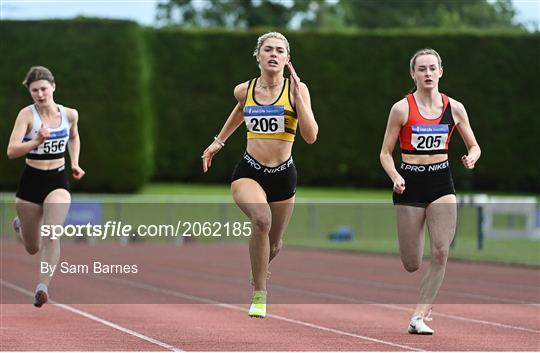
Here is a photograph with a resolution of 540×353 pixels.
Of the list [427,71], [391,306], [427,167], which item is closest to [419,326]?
[427,167]

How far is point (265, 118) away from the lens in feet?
34.5

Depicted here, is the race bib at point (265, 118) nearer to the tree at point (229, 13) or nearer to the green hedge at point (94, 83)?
the green hedge at point (94, 83)

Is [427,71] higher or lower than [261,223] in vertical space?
higher

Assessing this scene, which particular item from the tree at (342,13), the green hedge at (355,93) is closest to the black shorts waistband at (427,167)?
the green hedge at (355,93)

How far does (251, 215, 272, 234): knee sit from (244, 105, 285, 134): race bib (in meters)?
0.64

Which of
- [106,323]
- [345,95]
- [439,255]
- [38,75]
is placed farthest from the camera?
[345,95]

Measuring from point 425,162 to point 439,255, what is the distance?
795 mm

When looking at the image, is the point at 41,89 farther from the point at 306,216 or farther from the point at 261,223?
the point at 306,216

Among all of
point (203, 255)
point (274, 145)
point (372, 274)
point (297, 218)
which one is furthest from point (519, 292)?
point (297, 218)

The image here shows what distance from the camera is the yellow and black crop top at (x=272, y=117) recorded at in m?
10.5

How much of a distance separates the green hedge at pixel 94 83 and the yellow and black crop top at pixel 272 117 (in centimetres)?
2971

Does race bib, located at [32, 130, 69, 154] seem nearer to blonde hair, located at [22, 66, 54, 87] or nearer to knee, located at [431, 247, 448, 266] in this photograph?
blonde hair, located at [22, 66, 54, 87]

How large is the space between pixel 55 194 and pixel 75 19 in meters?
28.7

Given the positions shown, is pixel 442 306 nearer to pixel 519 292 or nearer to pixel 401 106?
pixel 519 292
